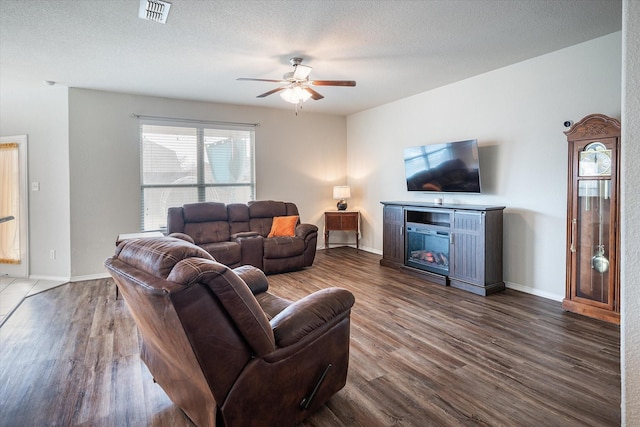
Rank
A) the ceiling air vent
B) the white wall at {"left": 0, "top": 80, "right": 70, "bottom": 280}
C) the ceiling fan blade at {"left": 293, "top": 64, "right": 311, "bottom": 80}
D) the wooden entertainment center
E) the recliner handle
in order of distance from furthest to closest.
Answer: the white wall at {"left": 0, "top": 80, "right": 70, "bottom": 280} → the wooden entertainment center → the ceiling fan blade at {"left": 293, "top": 64, "right": 311, "bottom": 80} → the ceiling air vent → the recliner handle

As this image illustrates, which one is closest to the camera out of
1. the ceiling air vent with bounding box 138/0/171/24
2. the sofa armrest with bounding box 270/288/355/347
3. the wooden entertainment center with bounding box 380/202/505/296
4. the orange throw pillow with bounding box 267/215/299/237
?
the sofa armrest with bounding box 270/288/355/347

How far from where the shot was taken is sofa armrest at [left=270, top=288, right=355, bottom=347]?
1.73 meters

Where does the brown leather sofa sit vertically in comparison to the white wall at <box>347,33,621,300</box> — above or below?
below

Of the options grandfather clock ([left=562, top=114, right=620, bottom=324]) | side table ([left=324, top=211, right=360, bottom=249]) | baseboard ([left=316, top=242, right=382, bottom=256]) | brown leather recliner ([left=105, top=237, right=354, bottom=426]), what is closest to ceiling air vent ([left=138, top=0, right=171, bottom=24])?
brown leather recliner ([left=105, top=237, right=354, bottom=426])

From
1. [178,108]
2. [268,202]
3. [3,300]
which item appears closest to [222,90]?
[178,108]

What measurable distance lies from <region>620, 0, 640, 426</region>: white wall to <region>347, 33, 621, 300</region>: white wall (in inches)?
101

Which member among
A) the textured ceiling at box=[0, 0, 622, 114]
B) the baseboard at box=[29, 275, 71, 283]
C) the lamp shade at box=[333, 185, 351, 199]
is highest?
the textured ceiling at box=[0, 0, 622, 114]

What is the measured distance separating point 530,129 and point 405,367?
3.14 m

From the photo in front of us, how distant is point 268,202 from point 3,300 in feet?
11.6

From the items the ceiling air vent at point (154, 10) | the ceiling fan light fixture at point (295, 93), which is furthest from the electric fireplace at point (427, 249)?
the ceiling air vent at point (154, 10)

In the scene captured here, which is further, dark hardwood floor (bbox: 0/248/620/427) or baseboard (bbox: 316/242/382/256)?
baseboard (bbox: 316/242/382/256)

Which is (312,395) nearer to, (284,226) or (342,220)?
(284,226)

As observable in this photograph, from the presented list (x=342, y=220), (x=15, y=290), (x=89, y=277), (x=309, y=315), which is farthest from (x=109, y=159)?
(x=309, y=315)

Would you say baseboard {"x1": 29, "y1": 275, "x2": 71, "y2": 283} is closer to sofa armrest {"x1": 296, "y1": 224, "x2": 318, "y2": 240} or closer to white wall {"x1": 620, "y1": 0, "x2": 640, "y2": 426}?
sofa armrest {"x1": 296, "y1": 224, "x2": 318, "y2": 240}
